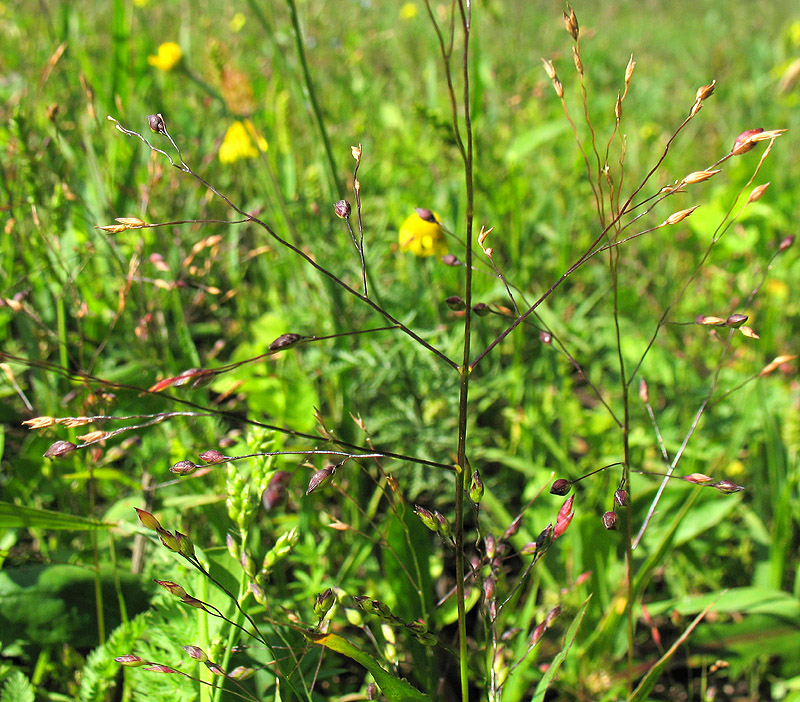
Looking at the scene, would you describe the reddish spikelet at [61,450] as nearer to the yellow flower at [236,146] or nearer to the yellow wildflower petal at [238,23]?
the yellow flower at [236,146]

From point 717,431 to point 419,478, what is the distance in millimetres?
783

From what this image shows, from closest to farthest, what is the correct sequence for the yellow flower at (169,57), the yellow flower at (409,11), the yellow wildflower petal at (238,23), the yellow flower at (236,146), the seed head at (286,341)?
the seed head at (286,341), the yellow flower at (169,57), the yellow flower at (236,146), the yellow wildflower petal at (238,23), the yellow flower at (409,11)

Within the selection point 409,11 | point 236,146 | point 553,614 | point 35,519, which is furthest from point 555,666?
point 409,11

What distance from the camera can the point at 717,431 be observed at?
5.26ft

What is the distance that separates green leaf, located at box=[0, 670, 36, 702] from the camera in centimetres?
87

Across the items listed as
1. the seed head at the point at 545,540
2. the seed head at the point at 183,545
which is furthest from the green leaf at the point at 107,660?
the seed head at the point at 545,540

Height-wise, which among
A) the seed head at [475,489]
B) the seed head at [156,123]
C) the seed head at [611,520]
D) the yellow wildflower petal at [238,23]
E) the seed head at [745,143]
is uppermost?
the yellow wildflower petal at [238,23]

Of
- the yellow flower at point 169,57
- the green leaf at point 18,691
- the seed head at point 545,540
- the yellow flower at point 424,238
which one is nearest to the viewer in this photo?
the seed head at point 545,540

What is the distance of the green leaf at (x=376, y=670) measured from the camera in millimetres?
651

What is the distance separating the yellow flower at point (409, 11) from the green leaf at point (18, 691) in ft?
17.3

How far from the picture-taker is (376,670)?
2.26 ft

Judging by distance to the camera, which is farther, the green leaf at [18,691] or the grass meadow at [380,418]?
the green leaf at [18,691]

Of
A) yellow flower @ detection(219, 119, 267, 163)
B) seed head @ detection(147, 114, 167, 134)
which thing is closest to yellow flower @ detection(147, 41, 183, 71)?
yellow flower @ detection(219, 119, 267, 163)

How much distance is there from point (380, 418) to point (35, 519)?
0.76 meters
